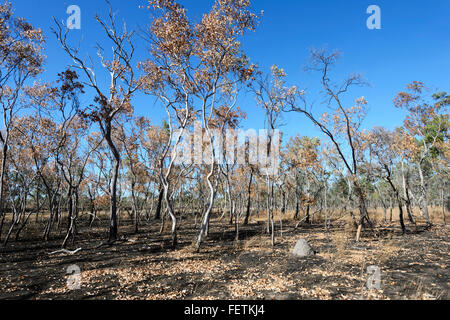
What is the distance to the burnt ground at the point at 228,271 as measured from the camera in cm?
655

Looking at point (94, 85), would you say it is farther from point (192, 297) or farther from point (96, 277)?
point (192, 297)

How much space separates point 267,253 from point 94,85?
Answer: 13357mm

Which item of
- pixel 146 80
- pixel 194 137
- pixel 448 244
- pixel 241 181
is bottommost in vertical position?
pixel 448 244

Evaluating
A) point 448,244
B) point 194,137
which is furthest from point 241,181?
point 448,244

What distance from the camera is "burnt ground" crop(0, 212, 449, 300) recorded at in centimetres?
655

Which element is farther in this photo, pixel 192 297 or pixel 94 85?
pixel 94 85

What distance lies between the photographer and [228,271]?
8875 mm

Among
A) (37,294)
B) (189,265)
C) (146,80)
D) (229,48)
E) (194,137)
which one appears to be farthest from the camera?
(194,137)

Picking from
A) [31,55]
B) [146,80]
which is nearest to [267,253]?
[146,80]

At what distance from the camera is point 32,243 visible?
48.3 feet

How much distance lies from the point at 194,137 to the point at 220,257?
13.4 meters

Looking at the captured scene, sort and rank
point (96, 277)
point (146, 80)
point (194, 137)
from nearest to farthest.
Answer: point (96, 277) → point (146, 80) → point (194, 137)
